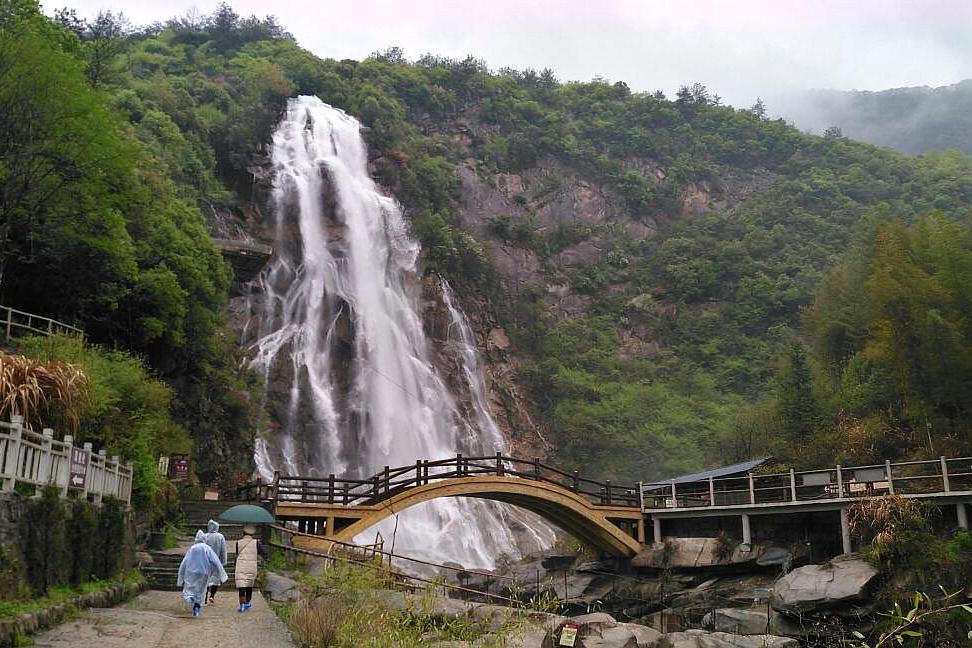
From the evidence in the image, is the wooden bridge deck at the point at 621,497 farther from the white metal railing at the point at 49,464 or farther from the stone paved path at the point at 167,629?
the stone paved path at the point at 167,629

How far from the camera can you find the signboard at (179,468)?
21.3 m

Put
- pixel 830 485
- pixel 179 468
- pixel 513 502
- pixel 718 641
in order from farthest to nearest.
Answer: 1. pixel 513 502
2. pixel 830 485
3. pixel 179 468
4. pixel 718 641

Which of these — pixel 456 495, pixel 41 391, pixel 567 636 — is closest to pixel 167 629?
pixel 41 391

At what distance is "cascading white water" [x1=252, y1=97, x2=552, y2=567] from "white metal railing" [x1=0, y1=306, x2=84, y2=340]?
37.9ft

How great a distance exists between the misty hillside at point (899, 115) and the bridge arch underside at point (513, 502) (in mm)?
110400

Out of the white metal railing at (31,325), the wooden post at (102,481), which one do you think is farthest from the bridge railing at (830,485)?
the white metal railing at (31,325)

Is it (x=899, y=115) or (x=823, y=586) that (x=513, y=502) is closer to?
(x=823, y=586)

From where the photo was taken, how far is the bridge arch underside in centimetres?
2135

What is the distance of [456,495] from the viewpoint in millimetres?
23281

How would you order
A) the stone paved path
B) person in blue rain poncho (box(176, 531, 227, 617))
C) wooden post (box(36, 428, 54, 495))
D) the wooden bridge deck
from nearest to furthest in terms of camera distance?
the stone paved path → wooden post (box(36, 428, 54, 495)) → person in blue rain poncho (box(176, 531, 227, 617)) → the wooden bridge deck

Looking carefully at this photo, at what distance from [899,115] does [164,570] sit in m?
166

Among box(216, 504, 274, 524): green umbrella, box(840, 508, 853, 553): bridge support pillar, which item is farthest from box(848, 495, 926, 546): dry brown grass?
box(216, 504, 274, 524): green umbrella

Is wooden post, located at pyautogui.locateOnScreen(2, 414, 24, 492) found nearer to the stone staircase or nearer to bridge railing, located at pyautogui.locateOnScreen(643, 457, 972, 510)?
the stone staircase

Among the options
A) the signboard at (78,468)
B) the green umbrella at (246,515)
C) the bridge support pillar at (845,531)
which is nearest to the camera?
the signboard at (78,468)
